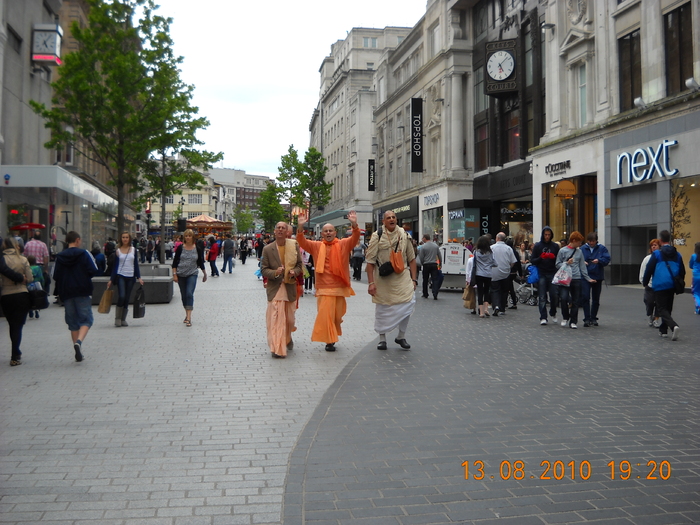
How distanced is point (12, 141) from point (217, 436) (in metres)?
26.0

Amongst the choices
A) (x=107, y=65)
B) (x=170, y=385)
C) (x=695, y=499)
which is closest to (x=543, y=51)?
(x=107, y=65)

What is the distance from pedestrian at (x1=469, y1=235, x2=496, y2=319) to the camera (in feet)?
48.1

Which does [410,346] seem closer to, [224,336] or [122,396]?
[224,336]

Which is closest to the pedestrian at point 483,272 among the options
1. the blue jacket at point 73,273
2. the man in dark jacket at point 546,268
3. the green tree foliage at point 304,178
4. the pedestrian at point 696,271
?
the man in dark jacket at point 546,268

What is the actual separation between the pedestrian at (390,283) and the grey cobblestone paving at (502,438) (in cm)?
50

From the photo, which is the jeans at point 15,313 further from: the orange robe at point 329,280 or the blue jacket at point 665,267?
the blue jacket at point 665,267

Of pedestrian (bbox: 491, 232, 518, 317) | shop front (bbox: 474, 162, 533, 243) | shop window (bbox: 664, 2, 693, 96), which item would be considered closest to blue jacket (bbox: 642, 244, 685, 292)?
pedestrian (bbox: 491, 232, 518, 317)

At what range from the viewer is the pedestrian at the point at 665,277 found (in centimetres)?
1109

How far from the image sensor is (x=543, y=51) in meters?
31.0

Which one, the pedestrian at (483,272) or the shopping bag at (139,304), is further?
the pedestrian at (483,272)

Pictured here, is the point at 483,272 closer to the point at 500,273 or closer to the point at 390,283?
the point at 500,273

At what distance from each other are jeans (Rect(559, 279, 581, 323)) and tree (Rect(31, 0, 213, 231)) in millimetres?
17591

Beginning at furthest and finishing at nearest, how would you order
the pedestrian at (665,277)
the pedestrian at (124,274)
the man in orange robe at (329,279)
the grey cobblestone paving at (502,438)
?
the pedestrian at (124,274) < the pedestrian at (665,277) < the man in orange robe at (329,279) < the grey cobblestone paving at (502,438)

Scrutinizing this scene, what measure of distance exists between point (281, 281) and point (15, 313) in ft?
11.5
